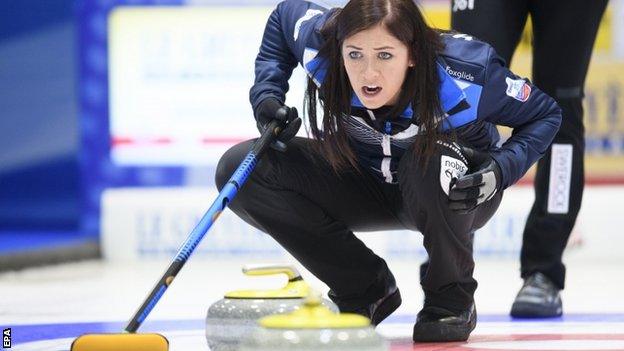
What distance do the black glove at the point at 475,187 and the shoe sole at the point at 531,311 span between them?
29.3 inches

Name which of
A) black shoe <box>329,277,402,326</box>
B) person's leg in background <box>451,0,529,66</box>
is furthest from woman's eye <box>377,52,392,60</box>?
person's leg in background <box>451,0,529,66</box>

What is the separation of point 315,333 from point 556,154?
1919 mm

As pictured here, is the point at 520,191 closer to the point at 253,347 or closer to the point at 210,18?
the point at 210,18

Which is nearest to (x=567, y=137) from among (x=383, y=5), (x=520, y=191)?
(x=383, y=5)

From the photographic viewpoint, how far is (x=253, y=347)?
1771 mm

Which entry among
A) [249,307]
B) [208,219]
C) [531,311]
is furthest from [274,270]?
[531,311]

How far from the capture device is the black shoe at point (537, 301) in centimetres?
328

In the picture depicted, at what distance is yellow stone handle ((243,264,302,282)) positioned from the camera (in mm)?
2225

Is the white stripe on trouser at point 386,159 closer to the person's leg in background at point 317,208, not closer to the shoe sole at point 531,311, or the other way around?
the person's leg in background at point 317,208

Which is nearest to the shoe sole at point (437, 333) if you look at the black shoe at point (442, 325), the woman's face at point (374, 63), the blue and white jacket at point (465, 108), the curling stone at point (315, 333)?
the black shoe at point (442, 325)

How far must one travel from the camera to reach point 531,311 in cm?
327

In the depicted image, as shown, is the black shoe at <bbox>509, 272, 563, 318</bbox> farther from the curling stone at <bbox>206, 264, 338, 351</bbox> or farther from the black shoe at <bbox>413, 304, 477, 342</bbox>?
the curling stone at <bbox>206, 264, 338, 351</bbox>

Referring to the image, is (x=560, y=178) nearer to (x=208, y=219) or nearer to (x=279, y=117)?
(x=279, y=117)

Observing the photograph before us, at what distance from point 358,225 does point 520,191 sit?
2.53 meters
